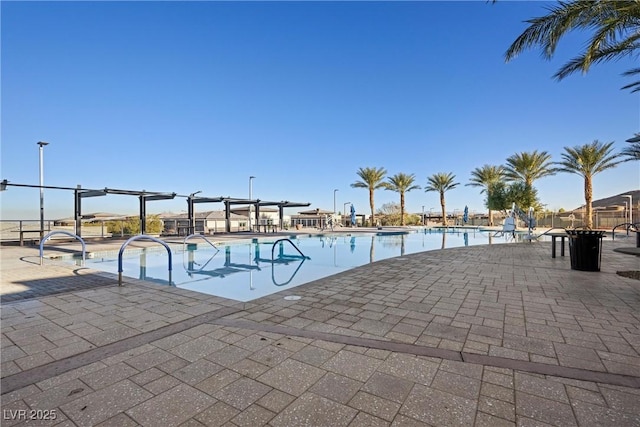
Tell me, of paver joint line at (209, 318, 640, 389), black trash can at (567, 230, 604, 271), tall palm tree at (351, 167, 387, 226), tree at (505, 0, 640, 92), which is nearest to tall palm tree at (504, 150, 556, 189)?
tall palm tree at (351, 167, 387, 226)

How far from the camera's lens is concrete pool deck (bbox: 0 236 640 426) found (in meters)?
1.66

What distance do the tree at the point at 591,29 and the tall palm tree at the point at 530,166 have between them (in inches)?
721

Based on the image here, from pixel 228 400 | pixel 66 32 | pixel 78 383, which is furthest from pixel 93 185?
pixel 228 400

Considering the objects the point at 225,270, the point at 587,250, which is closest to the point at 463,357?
the point at 587,250

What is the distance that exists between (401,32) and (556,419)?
1371 cm

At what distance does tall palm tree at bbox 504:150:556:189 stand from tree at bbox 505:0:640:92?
721 inches

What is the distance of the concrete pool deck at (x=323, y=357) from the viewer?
5.45 ft

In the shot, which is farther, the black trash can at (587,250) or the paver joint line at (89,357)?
the black trash can at (587,250)

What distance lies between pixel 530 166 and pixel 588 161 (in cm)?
385

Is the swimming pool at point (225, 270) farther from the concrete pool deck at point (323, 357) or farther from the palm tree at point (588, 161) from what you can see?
the palm tree at point (588, 161)

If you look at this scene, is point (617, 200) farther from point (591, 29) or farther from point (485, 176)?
point (591, 29)

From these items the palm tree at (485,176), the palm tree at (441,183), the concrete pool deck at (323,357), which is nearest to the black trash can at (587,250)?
the concrete pool deck at (323,357)

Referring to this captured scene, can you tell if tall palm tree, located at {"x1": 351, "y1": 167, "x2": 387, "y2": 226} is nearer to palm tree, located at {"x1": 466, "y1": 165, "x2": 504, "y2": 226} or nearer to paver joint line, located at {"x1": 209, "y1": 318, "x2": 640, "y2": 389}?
palm tree, located at {"x1": 466, "y1": 165, "x2": 504, "y2": 226}

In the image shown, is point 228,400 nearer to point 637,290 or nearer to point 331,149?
point 637,290
